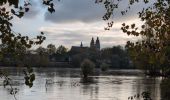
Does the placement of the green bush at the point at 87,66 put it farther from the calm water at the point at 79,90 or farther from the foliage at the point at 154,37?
A: the foliage at the point at 154,37

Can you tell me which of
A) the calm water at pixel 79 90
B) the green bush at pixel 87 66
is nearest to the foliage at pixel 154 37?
the calm water at pixel 79 90

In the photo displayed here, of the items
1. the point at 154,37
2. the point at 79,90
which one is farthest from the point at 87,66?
the point at 154,37

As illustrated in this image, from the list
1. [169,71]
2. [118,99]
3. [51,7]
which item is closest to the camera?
[51,7]

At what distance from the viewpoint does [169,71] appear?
11055 mm

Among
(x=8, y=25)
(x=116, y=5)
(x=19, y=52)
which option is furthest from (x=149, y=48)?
(x=8, y=25)

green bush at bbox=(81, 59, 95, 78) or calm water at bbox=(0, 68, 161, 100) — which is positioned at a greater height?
green bush at bbox=(81, 59, 95, 78)

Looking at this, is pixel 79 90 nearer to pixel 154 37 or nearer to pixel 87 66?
pixel 87 66

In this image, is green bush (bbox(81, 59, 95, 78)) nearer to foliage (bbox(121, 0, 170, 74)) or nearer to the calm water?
the calm water

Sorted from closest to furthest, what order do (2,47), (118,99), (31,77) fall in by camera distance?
1. (31,77)
2. (2,47)
3. (118,99)

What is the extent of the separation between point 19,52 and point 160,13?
10.6ft

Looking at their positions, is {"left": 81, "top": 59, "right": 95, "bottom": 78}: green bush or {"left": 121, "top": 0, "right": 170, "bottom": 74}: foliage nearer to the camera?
{"left": 121, "top": 0, "right": 170, "bottom": 74}: foliage

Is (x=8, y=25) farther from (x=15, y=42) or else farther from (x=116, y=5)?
(x=116, y=5)

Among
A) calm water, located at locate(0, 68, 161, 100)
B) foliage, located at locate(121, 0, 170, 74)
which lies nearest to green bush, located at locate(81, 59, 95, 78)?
calm water, located at locate(0, 68, 161, 100)

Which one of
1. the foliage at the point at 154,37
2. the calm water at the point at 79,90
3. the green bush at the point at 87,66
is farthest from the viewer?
the green bush at the point at 87,66
